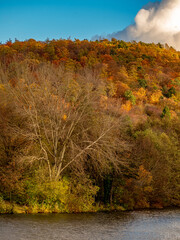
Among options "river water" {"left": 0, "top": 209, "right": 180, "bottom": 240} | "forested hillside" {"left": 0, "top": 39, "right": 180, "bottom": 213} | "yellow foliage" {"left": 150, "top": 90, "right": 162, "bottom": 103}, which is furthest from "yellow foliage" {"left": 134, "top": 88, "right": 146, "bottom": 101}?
"river water" {"left": 0, "top": 209, "right": 180, "bottom": 240}

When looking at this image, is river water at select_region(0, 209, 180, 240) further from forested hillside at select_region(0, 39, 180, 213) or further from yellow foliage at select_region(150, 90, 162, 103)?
yellow foliage at select_region(150, 90, 162, 103)

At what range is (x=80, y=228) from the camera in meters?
24.4

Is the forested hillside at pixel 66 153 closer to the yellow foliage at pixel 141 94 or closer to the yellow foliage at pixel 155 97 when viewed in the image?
the yellow foliage at pixel 141 94

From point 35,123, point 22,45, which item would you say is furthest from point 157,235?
point 22,45

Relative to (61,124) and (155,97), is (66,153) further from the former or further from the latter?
(155,97)

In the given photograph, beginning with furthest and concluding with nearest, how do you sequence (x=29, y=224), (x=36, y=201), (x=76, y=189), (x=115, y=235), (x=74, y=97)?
1. (x=74, y=97)
2. (x=76, y=189)
3. (x=36, y=201)
4. (x=29, y=224)
5. (x=115, y=235)

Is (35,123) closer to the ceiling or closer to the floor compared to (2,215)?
closer to the ceiling

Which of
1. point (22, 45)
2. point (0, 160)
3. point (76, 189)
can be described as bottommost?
point (76, 189)

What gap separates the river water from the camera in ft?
69.3

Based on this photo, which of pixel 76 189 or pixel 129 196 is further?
pixel 129 196

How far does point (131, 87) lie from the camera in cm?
10362

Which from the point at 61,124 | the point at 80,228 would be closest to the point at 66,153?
the point at 61,124

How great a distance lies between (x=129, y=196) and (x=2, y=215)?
62.7 feet

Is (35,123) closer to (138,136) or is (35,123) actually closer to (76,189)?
(76,189)
